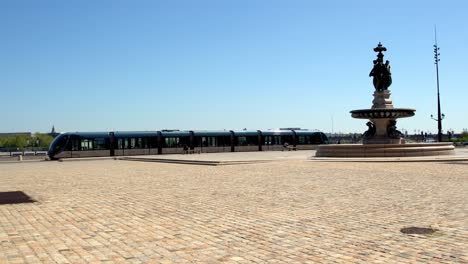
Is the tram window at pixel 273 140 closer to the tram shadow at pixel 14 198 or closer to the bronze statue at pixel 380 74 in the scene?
the bronze statue at pixel 380 74

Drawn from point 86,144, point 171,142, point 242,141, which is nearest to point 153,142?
point 171,142

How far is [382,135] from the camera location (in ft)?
109

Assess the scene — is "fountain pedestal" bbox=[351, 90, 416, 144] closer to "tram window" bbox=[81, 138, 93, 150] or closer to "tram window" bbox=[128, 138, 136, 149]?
"tram window" bbox=[128, 138, 136, 149]

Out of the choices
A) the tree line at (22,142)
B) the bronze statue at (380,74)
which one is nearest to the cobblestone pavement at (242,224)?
the bronze statue at (380,74)

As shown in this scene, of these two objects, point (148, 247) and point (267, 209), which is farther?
point (267, 209)

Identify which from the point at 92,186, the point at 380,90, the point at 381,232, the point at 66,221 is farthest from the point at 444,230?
the point at 380,90

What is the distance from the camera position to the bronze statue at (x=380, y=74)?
34.0 metres

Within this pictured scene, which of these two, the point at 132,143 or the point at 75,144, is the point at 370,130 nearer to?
the point at 132,143

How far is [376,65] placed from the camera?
34500mm

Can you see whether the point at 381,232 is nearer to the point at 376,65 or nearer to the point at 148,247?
the point at 148,247

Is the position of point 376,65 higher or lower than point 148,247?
higher

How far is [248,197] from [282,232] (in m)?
4.34

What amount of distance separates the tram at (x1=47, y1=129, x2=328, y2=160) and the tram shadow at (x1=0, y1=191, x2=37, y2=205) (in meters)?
29.9

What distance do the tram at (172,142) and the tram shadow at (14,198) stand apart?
98.1ft
